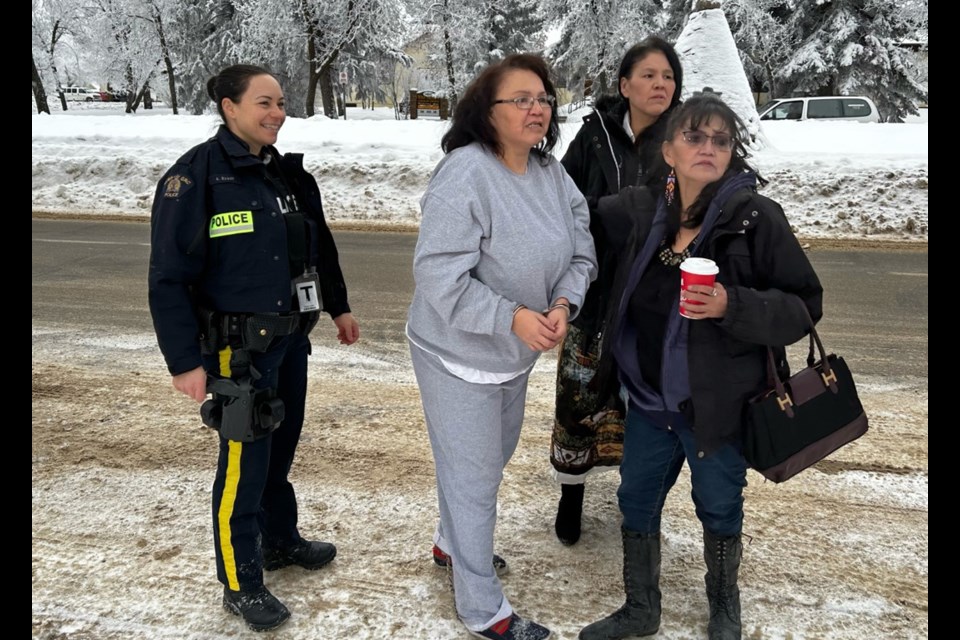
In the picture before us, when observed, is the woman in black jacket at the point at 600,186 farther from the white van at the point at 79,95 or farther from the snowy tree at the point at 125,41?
the white van at the point at 79,95

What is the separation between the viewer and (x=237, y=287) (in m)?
2.36

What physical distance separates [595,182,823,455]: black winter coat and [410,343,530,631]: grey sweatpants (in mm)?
581

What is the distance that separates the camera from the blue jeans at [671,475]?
232cm

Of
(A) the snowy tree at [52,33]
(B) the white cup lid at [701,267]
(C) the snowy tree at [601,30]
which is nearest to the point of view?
(B) the white cup lid at [701,267]

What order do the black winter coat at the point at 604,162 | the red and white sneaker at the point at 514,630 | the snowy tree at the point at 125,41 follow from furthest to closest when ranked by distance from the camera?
the snowy tree at the point at 125,41
the black winter coat at the point at 604,162
the red and white sneaker at the point at 514,630

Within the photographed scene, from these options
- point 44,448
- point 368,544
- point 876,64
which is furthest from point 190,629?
point 876,64

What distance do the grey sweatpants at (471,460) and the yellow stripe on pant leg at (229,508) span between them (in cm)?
65

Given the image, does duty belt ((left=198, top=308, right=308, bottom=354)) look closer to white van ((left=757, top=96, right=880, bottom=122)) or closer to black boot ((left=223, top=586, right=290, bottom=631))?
black boot ((left=223, top=586, right=290, bottom=631))

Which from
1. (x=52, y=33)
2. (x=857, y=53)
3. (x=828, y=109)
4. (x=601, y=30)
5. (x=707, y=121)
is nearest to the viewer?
(x=707, y=121)

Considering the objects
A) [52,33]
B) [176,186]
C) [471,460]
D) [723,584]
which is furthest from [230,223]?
[52,33]

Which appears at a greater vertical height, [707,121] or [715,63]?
[715,63]

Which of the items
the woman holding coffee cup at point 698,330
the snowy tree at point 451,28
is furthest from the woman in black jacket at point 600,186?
the snowy tree at point 451,28

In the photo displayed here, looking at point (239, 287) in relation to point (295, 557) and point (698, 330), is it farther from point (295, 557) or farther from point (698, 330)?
point (698, 330)

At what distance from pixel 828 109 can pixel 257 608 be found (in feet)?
67.2
